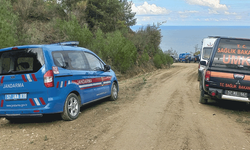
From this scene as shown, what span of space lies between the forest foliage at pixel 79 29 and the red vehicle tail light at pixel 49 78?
667 cm

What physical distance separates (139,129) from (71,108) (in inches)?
77.2

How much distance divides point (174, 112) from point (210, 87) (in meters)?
1.43

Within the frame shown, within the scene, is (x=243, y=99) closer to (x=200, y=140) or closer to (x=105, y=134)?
(x=200, y=140)

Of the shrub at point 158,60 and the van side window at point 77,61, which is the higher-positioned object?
the van side window at point 77,61

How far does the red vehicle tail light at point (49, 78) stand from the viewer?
5.47 meters

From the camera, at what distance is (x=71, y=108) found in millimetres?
6254

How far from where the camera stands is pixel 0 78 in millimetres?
5758

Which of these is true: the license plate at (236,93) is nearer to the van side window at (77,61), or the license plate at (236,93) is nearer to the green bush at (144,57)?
the van side window at (77,61)

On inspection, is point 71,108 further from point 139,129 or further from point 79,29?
point 79,29

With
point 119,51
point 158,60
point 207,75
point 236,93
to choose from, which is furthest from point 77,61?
point 158,60

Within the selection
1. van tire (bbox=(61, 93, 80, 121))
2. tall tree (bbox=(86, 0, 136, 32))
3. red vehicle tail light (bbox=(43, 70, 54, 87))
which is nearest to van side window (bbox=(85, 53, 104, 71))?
van tire (bbox=(61, 93, 80, 121))

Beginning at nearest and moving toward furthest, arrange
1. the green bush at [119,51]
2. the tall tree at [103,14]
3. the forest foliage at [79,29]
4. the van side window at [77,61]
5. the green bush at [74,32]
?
the van side window at [77,61] < the forest foliage at [79,29] < the green bush at [74,32] < the green bush at [119,51] < the tall tree at [103,14]

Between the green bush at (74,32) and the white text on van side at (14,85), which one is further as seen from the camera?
the green bush at (74,32)

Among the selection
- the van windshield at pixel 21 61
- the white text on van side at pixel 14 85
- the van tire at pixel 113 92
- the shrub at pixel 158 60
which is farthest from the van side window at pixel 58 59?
the shrub at pixel 158 60
